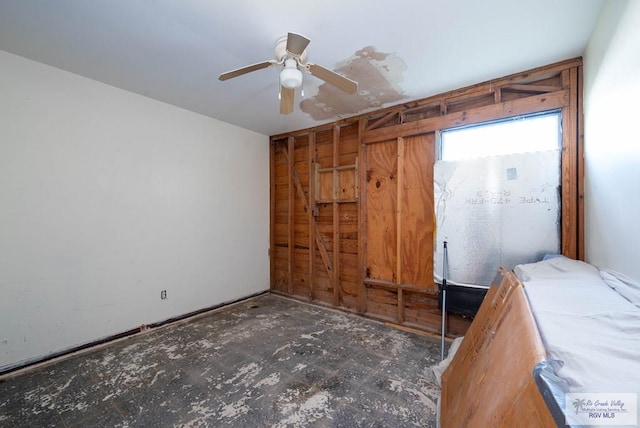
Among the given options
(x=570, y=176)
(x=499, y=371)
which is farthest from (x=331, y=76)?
(x=570, y=176)

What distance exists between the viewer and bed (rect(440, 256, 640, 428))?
735mm

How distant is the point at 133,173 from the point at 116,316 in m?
1.58

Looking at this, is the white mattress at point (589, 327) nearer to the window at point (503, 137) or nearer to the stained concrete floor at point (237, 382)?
the stained concrete floor at point (237, 382)

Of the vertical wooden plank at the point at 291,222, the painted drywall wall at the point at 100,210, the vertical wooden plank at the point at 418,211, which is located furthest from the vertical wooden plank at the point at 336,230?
A: the painted drywall wall at the point at 100,210

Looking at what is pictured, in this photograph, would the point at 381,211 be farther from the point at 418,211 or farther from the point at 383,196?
the point at 418,211

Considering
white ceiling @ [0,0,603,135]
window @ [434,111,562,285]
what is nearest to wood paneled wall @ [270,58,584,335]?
window @ [434,111,562,285]

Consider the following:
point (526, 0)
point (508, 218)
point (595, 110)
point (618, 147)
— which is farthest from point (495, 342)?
point (526, 0)

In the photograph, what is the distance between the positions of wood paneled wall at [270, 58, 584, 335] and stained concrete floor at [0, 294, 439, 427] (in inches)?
25.5

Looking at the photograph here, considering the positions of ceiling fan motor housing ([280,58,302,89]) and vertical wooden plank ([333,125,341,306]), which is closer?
ceiling fan motor housing ([280,58,302,89])

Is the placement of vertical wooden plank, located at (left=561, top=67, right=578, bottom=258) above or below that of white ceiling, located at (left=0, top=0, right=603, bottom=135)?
below

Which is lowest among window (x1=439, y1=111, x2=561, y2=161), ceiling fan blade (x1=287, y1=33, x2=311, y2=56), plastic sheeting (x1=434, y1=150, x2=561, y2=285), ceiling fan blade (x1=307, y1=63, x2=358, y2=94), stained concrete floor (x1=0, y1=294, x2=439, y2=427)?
stained concrete floor (x1=0, y1=294, x2=439, y2=427)

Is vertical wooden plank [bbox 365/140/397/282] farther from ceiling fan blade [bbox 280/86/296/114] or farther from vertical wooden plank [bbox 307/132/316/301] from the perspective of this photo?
ceiling fan blade [bbox 280/86/296/114]

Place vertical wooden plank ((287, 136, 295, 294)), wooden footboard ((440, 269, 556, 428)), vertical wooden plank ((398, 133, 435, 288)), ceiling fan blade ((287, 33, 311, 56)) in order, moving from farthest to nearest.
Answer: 1. vertical wooden plank ((287, 136, 295, 294))
2. vertical wooden plank ((398, 133, 435, 288))
3. ceiling fan blade ((287, 33, 311, 56))
4. wooden footboard ((440, 269, 556, 428))

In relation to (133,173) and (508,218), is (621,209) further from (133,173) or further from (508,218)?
(133,173)
